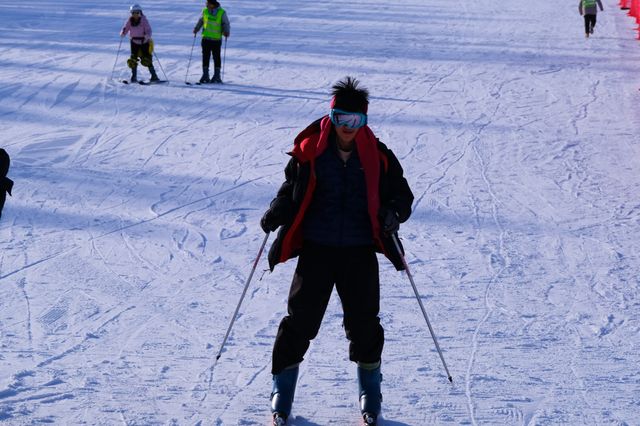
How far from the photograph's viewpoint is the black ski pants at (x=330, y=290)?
15.0 ft

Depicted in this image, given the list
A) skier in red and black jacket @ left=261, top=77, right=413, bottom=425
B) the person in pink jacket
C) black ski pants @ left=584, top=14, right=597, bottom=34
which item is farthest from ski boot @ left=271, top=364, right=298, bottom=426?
black ski pants @ left=584, top=14, right=597, bottom=34

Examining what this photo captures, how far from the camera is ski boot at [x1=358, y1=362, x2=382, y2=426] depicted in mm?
4805

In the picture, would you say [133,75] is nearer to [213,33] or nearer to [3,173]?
[213,33]

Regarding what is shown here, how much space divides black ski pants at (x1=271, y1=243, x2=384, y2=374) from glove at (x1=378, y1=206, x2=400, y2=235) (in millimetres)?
186

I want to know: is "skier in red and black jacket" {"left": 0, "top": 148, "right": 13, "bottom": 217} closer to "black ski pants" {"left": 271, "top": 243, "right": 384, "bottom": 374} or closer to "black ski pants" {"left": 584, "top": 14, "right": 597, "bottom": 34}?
"black ski pants" {"left": 271, "top": 243, "right": 384, "bottom": 374}

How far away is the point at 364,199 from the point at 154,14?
71.3 feet

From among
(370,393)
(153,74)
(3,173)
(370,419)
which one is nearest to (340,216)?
(370,393)

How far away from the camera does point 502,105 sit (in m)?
14.6

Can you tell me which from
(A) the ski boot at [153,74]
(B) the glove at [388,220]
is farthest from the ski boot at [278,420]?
(A) the ski boot at [153,74]

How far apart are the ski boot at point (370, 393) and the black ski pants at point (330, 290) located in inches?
6.4

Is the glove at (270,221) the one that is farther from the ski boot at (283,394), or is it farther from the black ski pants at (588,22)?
the black ski pants at (588,22)

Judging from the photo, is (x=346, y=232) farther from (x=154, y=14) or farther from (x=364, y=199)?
(x=154, y=14)

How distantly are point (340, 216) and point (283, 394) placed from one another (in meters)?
0.91

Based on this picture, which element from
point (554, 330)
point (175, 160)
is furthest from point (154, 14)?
point (554, 330)
